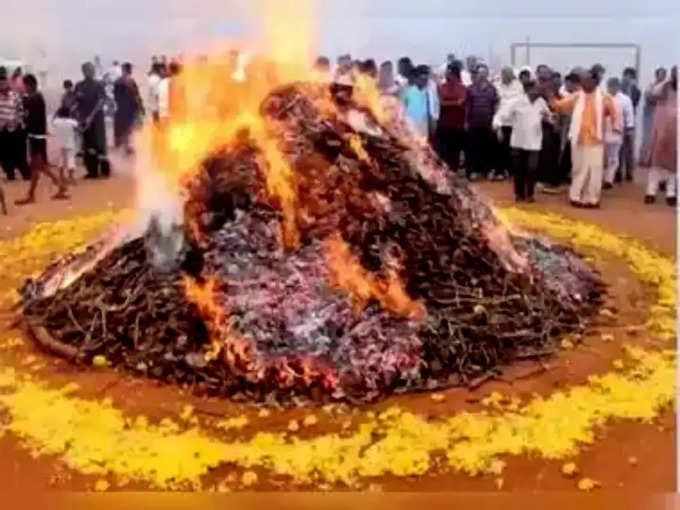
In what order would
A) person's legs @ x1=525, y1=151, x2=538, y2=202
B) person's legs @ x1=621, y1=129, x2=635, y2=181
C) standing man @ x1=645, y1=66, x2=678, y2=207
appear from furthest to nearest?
1. person's legs @ x1=525, y1=151, x2=538, y2=202
2. person's legs @ x1=621, y1=129, x2=635, y2=181
3. standing man @ x1=645, y1=66, x2=678, y2=207

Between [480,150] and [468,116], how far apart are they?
6 centimetres

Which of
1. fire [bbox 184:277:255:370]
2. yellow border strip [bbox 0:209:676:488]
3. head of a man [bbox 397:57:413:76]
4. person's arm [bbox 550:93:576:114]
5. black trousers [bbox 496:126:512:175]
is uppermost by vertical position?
head of a man [bbox 397:57:413:76]

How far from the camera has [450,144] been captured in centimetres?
212

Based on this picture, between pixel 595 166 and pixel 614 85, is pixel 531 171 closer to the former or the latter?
pixel 595 166

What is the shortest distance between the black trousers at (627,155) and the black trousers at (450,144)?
0.95 ft

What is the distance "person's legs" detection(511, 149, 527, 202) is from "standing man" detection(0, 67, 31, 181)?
887 millimetres

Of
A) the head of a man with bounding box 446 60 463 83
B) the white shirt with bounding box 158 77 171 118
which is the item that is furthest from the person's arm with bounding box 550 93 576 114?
the white shirt with bounding box 158 77 171 118

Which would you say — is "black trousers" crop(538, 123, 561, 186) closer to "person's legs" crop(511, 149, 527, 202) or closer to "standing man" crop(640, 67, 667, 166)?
"person's legs" crop(511, 149, 527, 202)

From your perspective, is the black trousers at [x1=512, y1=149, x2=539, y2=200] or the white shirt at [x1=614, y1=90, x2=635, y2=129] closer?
the white shirt at [x1=614, y1=90, x2=635, y2=129]

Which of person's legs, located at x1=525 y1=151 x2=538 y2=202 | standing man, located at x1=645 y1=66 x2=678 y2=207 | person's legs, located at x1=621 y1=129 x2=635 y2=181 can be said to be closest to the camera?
standing man, located at x1=645 y1=66 x2=678 y2=207

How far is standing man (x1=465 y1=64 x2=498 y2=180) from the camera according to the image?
207 cm

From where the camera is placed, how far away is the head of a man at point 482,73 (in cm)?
202

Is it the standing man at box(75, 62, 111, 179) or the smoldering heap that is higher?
the standing man at box(75, 62, 111, 179)

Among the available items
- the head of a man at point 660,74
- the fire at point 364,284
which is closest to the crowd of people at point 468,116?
the head of a man at point 660,74
